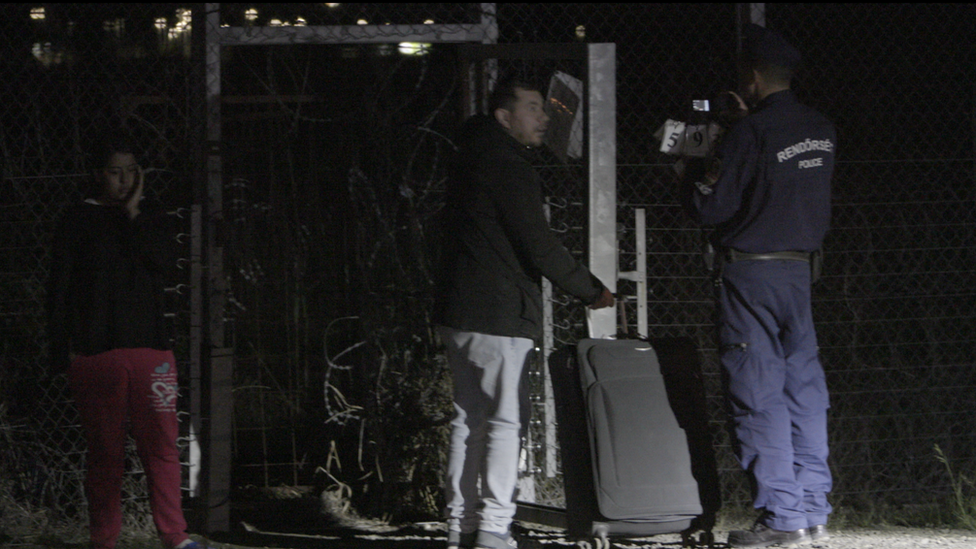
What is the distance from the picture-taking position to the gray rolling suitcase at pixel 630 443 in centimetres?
365

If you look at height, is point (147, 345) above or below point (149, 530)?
above

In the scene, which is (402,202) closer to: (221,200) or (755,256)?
(221,200)

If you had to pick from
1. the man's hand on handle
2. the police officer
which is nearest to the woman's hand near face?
the man's hand on handle

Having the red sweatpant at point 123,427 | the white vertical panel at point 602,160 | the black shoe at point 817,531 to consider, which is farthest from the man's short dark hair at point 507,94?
the black shoe at point 817,531

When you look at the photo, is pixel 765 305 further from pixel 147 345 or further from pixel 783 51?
pixel 147 345

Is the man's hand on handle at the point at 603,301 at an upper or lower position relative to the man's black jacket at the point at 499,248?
lower

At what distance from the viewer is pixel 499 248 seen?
375cm

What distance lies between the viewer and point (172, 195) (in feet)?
17.8

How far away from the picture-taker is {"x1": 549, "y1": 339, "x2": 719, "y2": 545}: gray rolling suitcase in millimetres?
3650

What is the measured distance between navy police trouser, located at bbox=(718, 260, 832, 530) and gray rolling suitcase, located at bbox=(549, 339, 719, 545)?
183mm

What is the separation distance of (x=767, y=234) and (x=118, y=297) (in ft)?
7.96

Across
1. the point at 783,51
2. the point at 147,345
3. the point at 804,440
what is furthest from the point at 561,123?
the point at 147,345

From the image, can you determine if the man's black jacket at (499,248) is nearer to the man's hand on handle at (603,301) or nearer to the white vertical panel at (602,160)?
the man's hand on handle at (603,301)

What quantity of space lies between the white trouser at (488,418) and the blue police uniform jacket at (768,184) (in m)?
0.89
